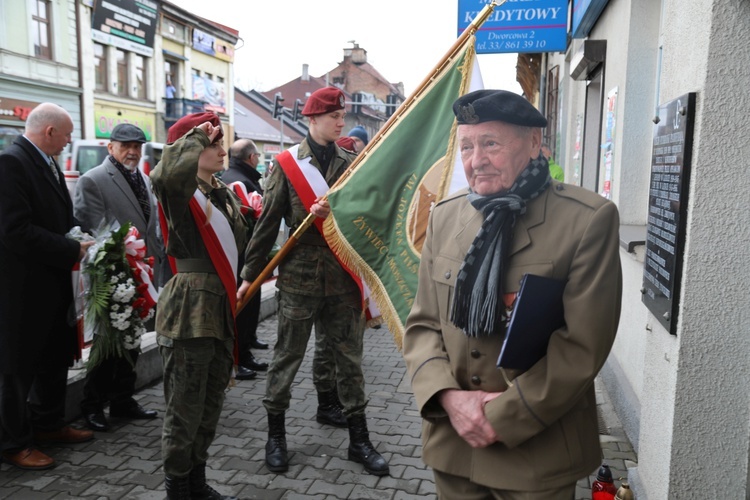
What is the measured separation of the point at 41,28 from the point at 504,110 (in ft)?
90.1

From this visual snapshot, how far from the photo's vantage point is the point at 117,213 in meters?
5.01

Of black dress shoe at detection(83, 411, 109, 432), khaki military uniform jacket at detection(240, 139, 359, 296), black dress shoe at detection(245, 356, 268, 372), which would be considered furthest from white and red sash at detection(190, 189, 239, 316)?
black dress shoe at detection(245, 356, 268, 372)

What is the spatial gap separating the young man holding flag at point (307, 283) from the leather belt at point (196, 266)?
63cm

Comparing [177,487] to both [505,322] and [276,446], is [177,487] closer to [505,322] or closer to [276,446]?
[276,446]

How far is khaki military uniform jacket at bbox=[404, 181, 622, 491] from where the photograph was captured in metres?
1.89

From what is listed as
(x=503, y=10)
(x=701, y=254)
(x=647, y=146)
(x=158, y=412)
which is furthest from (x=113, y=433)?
(x=503, y=10)

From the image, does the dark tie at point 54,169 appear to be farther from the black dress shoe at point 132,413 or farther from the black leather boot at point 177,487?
the black leather boot at point 177,487

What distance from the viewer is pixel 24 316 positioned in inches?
155

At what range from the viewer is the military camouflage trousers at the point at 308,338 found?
4.11 meters

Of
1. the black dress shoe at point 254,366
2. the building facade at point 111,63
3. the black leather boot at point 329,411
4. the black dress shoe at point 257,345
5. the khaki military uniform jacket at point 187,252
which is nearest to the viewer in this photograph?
the khaki military uniform jacket at point 187,252

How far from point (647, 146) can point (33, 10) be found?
84.0 feet

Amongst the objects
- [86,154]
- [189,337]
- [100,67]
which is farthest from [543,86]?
[100,67]

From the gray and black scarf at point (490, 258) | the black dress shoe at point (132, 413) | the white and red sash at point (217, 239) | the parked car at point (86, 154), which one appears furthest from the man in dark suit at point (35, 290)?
the parked car at point (86, 154)

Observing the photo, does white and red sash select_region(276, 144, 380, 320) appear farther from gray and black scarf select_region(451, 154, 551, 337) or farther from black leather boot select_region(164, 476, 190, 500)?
gray and black scarf select_region(451, 154, 551, 337)
